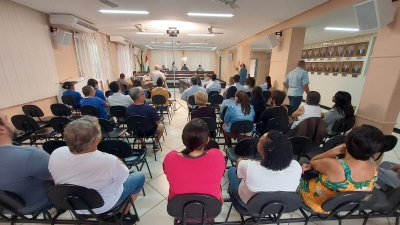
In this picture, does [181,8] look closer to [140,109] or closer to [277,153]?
[140,109]

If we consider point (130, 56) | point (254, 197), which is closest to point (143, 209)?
point (254, 197)

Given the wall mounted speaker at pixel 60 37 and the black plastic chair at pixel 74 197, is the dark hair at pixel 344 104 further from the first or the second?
the wall mounted speaker at pixel 60 37

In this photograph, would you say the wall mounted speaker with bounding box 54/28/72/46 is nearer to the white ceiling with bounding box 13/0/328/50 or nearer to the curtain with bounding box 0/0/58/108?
the curtain with bounding box 0/0/58/108

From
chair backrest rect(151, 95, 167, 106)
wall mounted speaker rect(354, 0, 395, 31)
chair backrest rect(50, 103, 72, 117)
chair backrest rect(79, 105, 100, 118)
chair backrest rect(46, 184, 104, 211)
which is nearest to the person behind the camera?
chair backrest rect(46, 184, 104, 211)

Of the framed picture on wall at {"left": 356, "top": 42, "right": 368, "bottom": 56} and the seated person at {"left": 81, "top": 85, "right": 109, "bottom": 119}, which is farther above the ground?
the framed picture on wall at {"left": 356, "top": 42, "right": 368, "bottom": 56}

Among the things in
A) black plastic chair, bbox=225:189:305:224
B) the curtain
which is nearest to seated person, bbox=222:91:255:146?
black plastic chair, bbox=225:189:305:224

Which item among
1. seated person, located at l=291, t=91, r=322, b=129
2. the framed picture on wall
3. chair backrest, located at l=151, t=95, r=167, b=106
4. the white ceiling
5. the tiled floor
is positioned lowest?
the tiled floor

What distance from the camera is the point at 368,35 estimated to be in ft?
16.7

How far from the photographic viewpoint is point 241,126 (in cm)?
251

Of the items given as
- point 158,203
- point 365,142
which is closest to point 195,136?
point 365,142

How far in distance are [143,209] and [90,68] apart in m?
6.12

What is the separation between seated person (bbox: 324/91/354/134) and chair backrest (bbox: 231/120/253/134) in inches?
52.2

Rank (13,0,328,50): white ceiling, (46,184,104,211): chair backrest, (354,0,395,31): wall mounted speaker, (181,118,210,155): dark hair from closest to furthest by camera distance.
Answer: (46,184,104,211): chair backrest
(181,118,210,155): dark hair
(354,0,395,31): wall mounted speaker
(13,0,328,50): white ceiling

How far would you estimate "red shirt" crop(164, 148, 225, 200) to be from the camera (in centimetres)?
110
